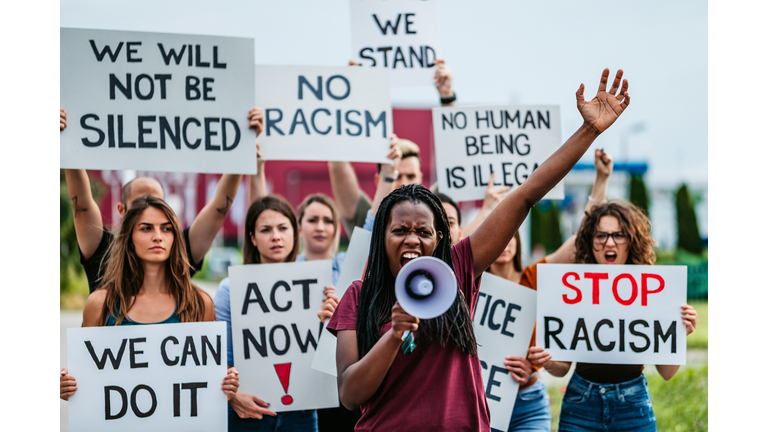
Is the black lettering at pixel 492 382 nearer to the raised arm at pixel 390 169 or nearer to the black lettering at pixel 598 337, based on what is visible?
the black lettering at pixel 598 337

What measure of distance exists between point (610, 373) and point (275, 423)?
1902 mm

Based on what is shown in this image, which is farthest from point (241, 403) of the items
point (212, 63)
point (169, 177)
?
point (169, 177)

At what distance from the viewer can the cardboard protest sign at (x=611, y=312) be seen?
3.45 meters

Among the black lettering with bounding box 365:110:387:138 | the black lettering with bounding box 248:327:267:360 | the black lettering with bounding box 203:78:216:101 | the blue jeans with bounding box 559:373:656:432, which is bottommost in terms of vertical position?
the blue jeans with bounding box 559:373:656:432

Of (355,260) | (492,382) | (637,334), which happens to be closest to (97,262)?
(355,260)

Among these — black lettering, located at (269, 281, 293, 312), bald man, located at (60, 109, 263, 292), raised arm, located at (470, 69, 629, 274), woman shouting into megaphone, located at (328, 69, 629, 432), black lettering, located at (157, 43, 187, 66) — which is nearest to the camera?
woman shouting into megaphone, located at (328, 69, 629, 432)

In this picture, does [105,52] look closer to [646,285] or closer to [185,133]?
[185,133]

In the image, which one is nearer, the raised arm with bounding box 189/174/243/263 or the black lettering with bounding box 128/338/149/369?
the black lettering with bounding box 128/338/149/369

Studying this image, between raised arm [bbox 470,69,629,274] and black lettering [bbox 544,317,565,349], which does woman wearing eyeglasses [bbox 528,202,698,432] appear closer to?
black lettering [bbox 544,317,565,349]

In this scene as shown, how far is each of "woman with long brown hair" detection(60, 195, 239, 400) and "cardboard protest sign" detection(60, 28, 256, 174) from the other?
380 millimetres

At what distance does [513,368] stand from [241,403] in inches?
59.1

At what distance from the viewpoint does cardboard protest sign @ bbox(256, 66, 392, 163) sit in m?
4.11

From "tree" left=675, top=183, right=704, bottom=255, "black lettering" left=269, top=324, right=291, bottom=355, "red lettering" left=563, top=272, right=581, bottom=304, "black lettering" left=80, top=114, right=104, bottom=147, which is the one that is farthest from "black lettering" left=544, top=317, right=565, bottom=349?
"tree" left=675, top=183, right=704, bottom=255

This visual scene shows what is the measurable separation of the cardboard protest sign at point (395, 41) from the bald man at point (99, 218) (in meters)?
1.43
